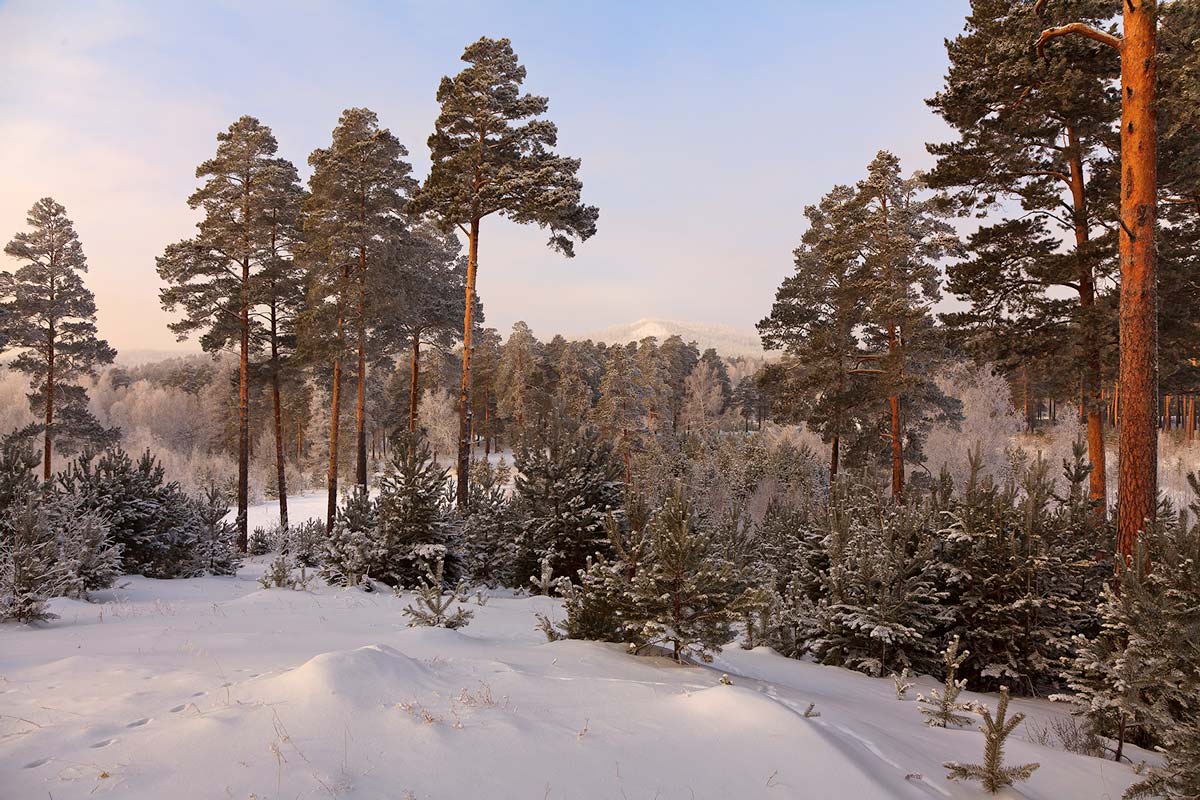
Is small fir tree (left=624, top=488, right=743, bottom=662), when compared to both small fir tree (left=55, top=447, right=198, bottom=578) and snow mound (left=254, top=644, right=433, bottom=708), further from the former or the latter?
small fir tree (left=55, top=447, right=198, bottom=578)

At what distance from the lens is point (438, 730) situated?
141 inches

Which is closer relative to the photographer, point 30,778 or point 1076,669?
point 30,778

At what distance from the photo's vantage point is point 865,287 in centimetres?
1817

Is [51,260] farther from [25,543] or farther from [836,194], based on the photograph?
[836,194]

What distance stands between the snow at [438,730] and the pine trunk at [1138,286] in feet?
11.3

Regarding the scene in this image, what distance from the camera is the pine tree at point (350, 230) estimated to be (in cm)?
1870

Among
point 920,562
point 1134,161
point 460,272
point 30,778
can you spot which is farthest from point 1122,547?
point 460,272

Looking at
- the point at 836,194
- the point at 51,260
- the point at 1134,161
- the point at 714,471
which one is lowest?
the point at 714,471

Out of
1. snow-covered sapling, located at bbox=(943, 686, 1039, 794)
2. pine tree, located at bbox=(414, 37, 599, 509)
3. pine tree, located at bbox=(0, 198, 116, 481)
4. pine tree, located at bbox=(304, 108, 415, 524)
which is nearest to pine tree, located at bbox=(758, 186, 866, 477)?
pine tree, located at bbox=(414, 37, 599, 509)

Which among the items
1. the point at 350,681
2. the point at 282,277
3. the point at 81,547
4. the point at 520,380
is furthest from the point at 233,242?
the point at 520,380

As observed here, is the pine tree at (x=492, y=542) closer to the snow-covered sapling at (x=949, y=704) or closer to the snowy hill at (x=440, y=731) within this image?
the snowy hill at (x=440, y=731)

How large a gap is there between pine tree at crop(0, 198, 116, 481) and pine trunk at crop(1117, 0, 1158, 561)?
92.4ft

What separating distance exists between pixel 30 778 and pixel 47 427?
24.8 meters

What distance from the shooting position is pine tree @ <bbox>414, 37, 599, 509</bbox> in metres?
15.7
